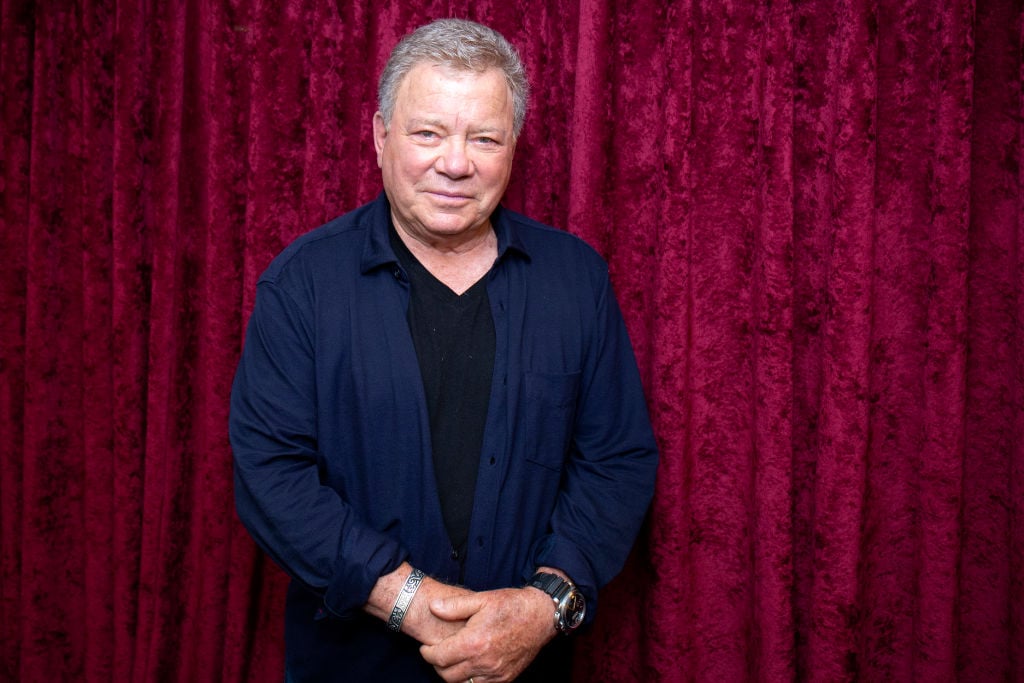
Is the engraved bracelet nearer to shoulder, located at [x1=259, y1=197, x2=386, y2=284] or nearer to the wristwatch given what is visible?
the wristwatch

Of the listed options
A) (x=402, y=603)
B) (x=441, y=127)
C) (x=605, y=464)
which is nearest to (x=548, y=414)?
(x=605, y=464)

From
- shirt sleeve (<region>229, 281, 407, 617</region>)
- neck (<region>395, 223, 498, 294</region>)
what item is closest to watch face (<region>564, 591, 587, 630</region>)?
shirt sleeve (<region>229, 281, 407, 617</region>)

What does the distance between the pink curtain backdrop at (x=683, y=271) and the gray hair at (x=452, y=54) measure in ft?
1.08

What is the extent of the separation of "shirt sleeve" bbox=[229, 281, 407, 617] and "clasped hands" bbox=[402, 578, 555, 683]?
0.30ft

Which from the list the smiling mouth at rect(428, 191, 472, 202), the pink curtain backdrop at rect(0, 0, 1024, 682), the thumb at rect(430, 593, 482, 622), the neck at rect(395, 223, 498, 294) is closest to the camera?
the thumb at rect(430, 593, 482, 622)

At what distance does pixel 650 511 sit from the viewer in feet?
5.63

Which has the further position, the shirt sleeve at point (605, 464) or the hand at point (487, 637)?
the shirt sleeve at point (605, 464)

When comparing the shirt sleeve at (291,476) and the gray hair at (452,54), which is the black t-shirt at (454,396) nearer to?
the shirt sleeve at (291,476)

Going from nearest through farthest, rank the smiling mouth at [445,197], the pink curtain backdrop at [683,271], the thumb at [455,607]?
the thumb at [455,607], the smiling mouth at [445,197], the pink curtain backdrop at [683,271]

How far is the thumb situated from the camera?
123cm

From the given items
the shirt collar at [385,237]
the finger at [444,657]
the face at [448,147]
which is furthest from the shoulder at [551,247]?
the finger at [444,657]

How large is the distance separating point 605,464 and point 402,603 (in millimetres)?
434

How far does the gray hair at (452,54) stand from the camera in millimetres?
1299

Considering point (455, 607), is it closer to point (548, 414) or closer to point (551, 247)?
point (548, 414)
